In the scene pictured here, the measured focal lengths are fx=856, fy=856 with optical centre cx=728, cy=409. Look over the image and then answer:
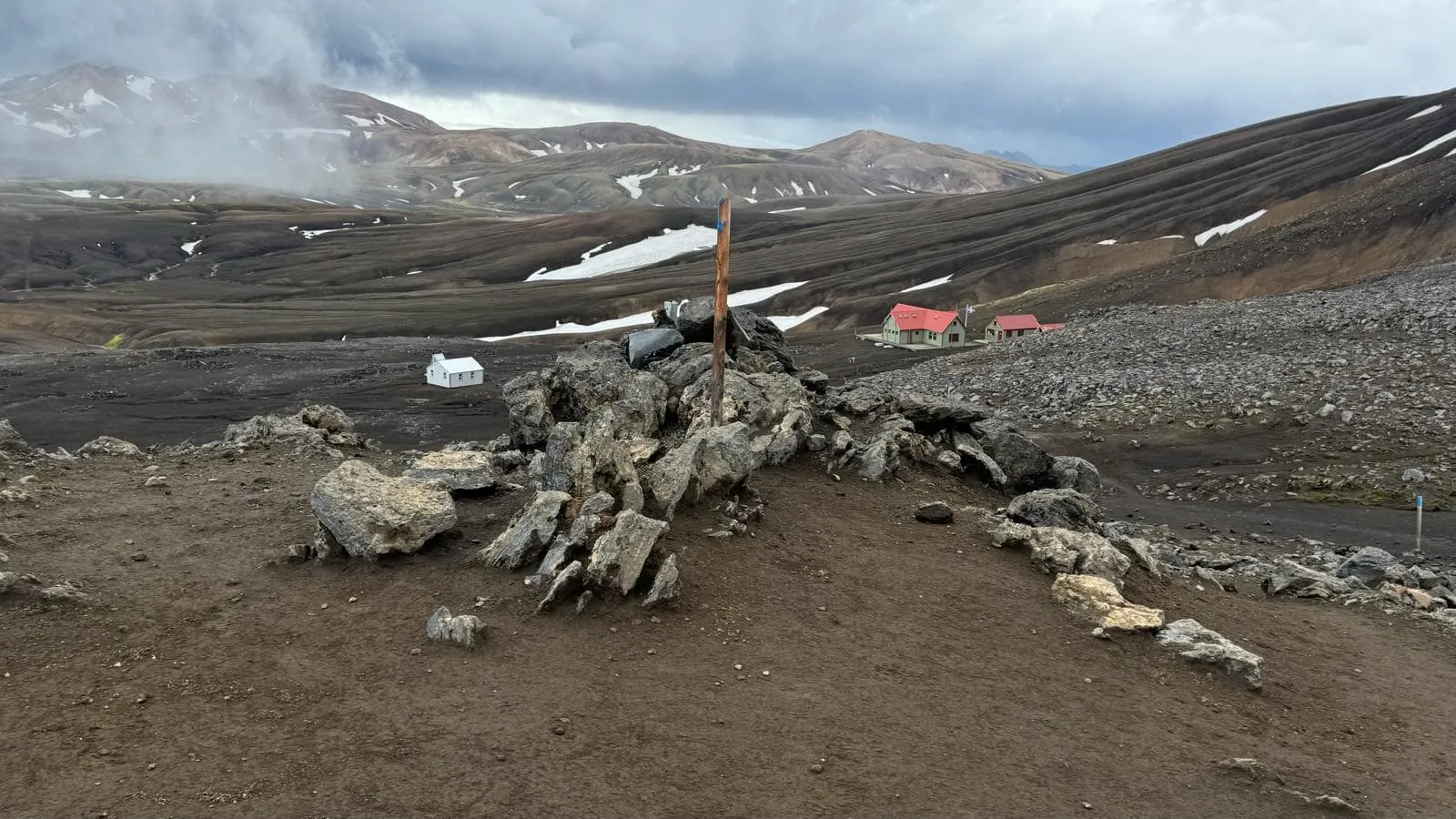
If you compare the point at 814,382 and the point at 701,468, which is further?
the point at 814,382

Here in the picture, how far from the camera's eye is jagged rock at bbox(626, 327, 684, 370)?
22.2 metres

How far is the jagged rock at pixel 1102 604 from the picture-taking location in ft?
39.7

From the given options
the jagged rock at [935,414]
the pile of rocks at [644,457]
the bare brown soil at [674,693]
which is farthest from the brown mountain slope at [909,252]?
the bare brown soil at [674,693]

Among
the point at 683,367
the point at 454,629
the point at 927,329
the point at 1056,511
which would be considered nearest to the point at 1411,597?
the point at 1056,511

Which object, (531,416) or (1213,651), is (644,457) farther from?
(1213,651)

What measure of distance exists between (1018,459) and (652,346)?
957 centimetres

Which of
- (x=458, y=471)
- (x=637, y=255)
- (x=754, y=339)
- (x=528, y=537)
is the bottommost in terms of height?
(x=528, y=537)

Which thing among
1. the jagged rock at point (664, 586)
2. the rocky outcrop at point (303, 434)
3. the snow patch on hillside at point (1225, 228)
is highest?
the snow patch on hillside at point (1225, 228)

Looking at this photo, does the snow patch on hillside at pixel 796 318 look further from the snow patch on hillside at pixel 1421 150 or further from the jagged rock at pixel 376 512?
the jagged rock at pixel 376 512

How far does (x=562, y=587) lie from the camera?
1141 centimetres

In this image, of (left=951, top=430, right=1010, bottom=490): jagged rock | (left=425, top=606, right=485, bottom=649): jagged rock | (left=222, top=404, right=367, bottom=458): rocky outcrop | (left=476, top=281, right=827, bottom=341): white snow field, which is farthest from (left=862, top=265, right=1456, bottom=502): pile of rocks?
(left=476, top=281, right=827, bottom=341): white snow field

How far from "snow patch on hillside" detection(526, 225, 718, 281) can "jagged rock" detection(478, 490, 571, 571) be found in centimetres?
10594

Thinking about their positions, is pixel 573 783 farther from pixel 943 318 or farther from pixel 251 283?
pixel 251 283

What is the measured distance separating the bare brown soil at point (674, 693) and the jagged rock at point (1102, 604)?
0.34 meters
